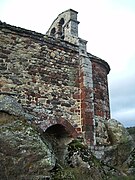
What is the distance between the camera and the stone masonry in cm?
963

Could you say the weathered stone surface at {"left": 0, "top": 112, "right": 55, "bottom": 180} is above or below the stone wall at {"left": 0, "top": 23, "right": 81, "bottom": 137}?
below

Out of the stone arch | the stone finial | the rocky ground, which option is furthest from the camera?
the stone finial

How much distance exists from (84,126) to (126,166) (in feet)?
6.55

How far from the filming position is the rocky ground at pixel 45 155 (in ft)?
20.2

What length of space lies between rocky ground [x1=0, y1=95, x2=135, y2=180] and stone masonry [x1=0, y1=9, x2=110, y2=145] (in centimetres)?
59

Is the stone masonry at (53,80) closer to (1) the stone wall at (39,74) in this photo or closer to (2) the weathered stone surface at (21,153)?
(1) the stone wall at (39,74)

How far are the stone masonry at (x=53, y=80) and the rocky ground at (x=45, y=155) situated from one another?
1.94 feet

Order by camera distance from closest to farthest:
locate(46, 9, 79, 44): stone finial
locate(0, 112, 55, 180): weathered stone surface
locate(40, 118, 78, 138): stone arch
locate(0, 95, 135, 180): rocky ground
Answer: locate(0, 112, 55, 180): weathered stone surface
locate(0, 95, 135, 180): rocky ground
locate(40, 118, 78, 138): stone arch
locate(46, 9, 79, 44): stone finial

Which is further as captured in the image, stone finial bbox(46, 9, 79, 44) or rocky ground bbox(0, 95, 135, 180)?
stone finial bbox(46, 9, 79, 44)

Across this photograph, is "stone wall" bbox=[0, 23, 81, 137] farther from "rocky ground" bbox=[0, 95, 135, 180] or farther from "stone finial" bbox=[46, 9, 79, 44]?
"stone finial" bbox=[46, 9, 79, 44]

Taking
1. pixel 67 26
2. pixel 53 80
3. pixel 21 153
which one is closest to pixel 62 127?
pixel 53 80

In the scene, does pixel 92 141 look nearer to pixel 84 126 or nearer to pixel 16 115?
pixel 84 126

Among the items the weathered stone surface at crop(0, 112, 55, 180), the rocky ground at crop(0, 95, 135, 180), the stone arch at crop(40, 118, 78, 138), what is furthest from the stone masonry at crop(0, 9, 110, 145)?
the weathered stone surface at crop(0, 112, 55, 180)

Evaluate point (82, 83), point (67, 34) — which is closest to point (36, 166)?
point (82, 83)
